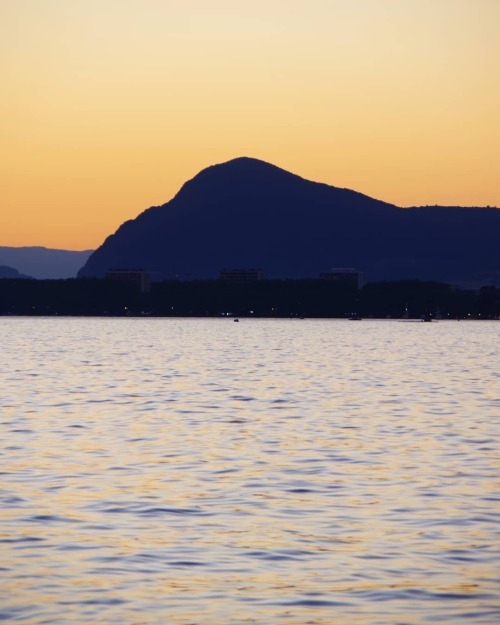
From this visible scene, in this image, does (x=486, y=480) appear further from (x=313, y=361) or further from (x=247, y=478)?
(x=313, y=361)

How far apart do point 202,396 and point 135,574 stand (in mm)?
39596

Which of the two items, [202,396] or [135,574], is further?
[202,396]

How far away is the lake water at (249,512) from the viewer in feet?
58.7

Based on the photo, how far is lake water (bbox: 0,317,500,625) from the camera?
17891 mm

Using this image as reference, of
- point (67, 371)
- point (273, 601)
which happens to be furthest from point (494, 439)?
point (67, 371)

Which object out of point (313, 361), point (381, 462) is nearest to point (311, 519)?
point (381, 462)

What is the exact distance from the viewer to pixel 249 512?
25219 millimetres

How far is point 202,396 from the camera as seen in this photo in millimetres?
59094

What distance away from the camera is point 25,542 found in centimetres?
2198

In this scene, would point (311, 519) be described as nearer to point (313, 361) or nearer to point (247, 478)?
point (247, 478)

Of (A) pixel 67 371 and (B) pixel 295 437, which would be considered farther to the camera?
(A) pixel 67 371

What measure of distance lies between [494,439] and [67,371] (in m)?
46.9

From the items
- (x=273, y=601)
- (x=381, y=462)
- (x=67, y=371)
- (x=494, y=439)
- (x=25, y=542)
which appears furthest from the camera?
(x=67, y=371)

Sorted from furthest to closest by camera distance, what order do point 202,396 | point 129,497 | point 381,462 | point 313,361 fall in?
point 313,361, point 202,396, point 381,462, point 129,497
